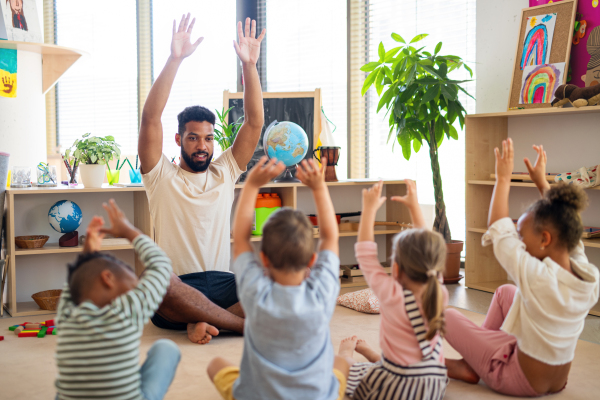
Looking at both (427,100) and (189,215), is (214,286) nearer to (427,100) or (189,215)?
(189,215)

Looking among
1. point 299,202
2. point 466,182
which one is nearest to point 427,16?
point 466,182

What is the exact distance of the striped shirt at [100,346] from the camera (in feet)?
4.15

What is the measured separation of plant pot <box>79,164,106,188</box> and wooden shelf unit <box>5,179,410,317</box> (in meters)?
0.04

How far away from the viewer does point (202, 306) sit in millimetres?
2418

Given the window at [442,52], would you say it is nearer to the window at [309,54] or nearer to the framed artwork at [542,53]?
the window at [309,54]

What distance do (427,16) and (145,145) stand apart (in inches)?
109

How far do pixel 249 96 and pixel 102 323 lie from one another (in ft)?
4.65

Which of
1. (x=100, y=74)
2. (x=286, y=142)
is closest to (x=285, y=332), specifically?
(x=286, y=142)

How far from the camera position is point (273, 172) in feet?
4.72

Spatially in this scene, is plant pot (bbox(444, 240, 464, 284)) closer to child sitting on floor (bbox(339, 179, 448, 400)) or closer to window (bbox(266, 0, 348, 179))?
window (bbox(266, 0, 348, 179))

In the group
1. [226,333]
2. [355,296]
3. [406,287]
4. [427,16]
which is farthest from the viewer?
[427,16]

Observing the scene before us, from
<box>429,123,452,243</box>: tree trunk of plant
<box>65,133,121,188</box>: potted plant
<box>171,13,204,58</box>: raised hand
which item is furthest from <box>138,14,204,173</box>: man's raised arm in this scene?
<box>429,123,452,243</box>: tree trunk of plant

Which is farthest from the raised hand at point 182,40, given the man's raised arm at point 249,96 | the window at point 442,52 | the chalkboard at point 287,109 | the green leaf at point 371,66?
the window at point 442,52

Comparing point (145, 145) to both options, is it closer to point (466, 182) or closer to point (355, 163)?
point (466, 182)
